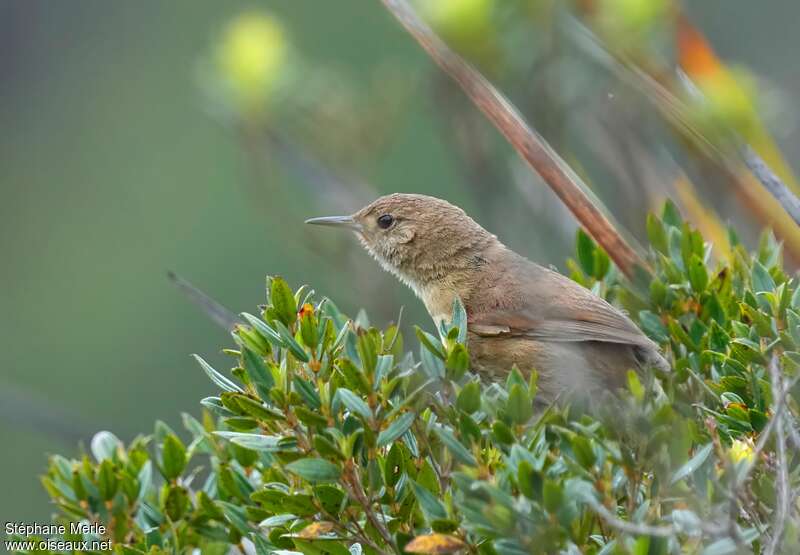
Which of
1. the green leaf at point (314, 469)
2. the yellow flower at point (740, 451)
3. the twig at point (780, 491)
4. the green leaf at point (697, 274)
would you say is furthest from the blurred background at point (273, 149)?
the green leaf at point (314, 469)

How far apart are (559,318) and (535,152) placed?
0.67 m

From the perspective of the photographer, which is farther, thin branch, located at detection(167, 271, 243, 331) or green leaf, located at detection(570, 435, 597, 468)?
thin branch, located at detection(167, 271, 243, 331)

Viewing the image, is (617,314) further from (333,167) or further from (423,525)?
(333,167)

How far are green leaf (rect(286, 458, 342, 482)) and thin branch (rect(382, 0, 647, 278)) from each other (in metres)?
1.22

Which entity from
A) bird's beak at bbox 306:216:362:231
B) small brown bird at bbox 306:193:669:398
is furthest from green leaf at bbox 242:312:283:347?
bird's beak at bbox 306:216:362:231

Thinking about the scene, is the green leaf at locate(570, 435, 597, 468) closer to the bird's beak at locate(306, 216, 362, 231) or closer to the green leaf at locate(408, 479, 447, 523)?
the green leaf at locate(408, 479, 447, 523)

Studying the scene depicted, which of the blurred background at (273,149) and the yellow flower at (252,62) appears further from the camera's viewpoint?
the yellow flower at (252,62)


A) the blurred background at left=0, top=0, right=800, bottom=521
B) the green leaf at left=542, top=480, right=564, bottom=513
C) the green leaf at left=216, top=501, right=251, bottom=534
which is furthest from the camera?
the blurred background at left=0, top=0, right=800, bottom=521

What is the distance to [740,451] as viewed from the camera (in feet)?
8.36

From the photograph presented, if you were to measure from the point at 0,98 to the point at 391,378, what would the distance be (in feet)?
56.1

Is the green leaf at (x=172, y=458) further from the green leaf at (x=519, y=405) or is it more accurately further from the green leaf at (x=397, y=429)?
the green leaf at (x=519, y=405)

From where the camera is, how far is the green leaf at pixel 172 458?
10.7 feet

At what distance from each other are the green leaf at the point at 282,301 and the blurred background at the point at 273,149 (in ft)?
4.29

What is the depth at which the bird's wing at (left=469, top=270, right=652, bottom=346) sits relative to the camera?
3.63 meters
